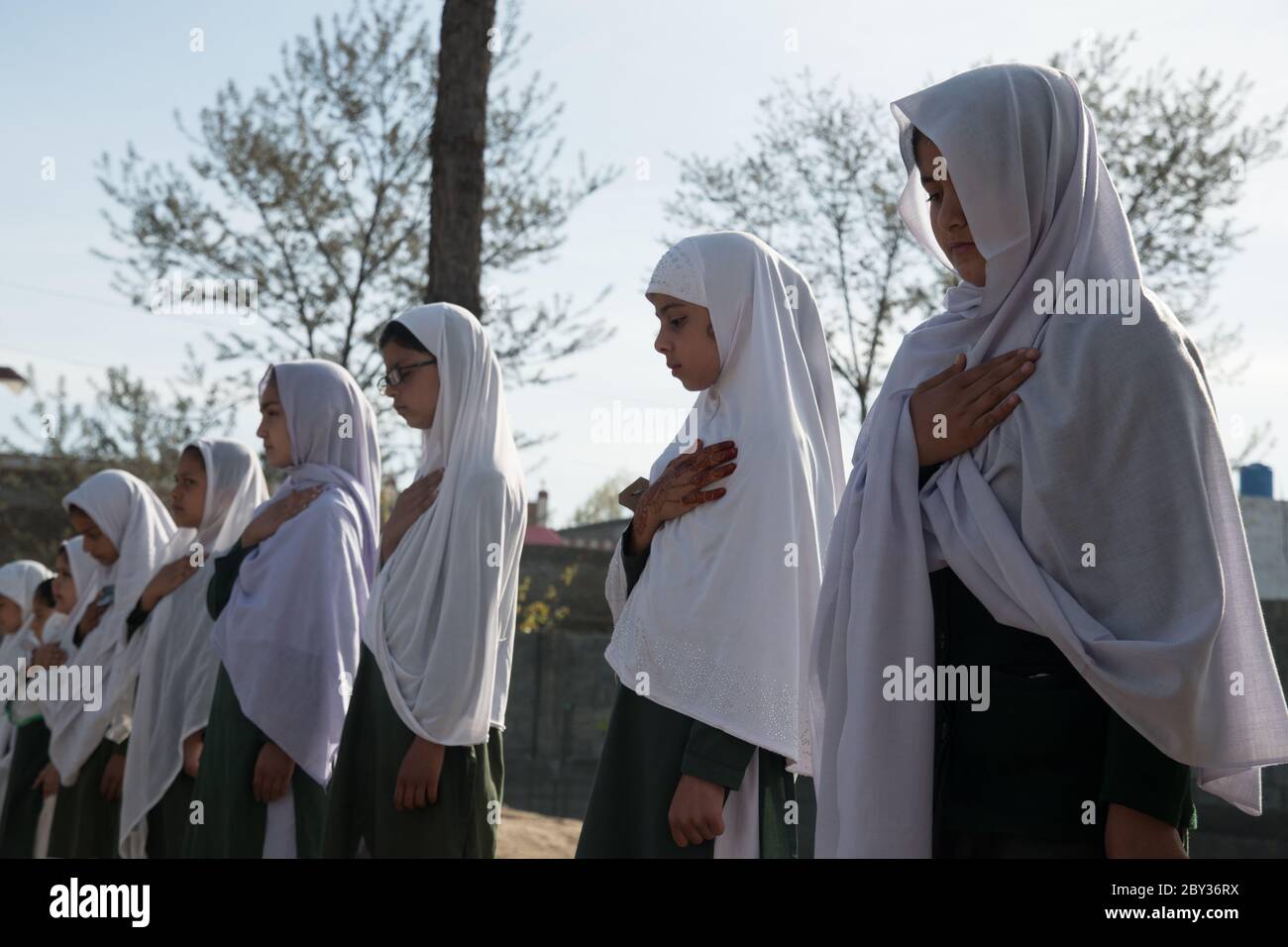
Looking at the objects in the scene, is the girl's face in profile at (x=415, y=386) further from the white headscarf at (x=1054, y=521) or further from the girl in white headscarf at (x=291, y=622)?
the white headscarf at (x=1054, y=521)

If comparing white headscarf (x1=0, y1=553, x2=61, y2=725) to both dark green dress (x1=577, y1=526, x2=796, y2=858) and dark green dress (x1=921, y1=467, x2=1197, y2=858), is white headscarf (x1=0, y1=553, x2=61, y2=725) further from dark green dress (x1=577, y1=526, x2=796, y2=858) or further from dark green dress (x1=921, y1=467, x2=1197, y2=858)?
dark green dress (x1=921, y1=467, x2=1197, y2=858)

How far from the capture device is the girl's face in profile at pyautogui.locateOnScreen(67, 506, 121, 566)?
668cm

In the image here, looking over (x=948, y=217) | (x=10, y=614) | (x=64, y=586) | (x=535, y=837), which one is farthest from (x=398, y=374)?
(x=535, y=837)

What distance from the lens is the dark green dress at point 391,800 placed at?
3.84 metres

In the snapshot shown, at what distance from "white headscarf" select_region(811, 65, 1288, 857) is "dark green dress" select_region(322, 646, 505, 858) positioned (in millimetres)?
1762

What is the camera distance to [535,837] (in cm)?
1102

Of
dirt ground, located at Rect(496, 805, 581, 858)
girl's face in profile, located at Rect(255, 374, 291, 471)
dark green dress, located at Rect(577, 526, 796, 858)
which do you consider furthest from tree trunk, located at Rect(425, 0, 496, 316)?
dark green dress, located at Rect(577, 526, 796, 858)

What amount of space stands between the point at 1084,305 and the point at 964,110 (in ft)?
1.18

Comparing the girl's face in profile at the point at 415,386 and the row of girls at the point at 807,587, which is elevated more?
the girl's face in profile at the point at 415,386

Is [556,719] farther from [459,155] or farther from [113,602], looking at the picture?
[113,602]

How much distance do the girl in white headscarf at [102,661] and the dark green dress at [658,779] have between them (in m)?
3.45

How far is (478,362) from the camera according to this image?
4414mm

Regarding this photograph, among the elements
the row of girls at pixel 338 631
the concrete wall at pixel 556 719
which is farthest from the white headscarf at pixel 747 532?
the concrete wall at pixel 556 719
